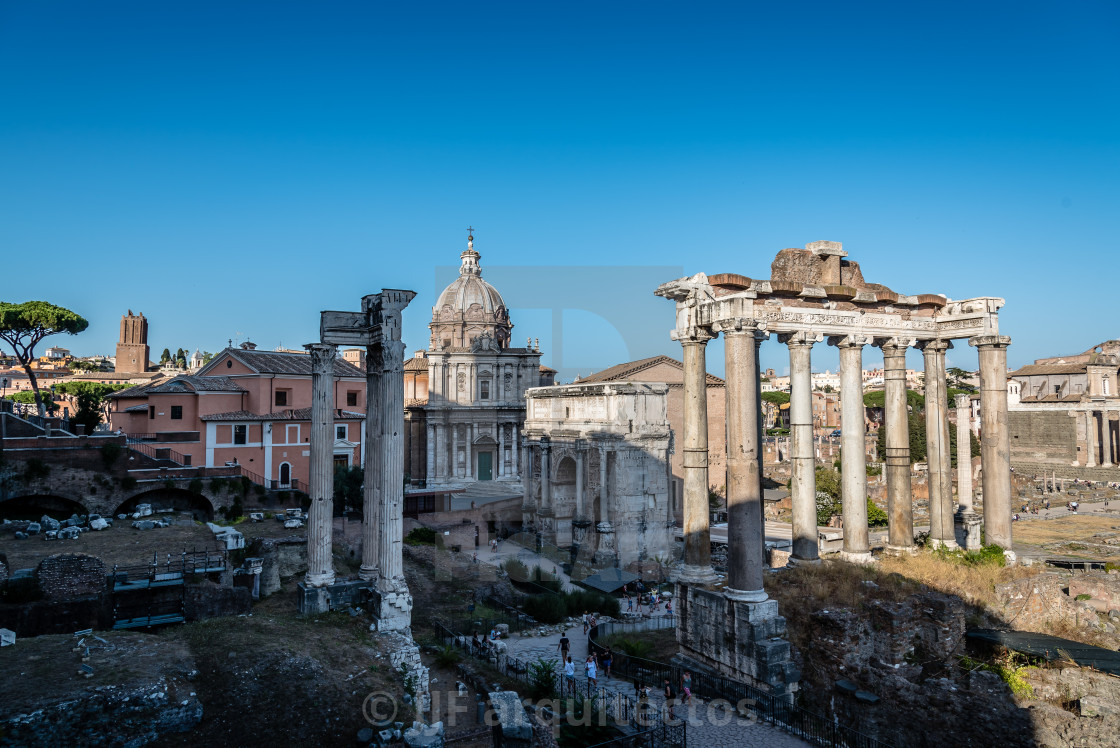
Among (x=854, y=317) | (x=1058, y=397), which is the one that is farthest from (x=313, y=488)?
(x=1058, y=397)

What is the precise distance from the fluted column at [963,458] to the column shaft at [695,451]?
1015 cm

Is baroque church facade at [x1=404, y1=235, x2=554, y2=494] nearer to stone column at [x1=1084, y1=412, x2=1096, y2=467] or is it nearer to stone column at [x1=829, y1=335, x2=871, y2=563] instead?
stone column at [x1=829, y1=335, x2=871, y2=563]

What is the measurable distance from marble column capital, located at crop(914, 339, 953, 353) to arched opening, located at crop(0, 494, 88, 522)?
2872 cm

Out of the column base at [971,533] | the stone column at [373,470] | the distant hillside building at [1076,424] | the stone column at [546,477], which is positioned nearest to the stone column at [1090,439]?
the distant hillside building at [1076,424]

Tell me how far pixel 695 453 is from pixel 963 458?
12787 mm

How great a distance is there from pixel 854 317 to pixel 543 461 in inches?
860

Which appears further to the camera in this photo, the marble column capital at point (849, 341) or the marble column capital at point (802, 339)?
the marble column capital at point (849, 341)

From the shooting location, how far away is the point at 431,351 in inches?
1654

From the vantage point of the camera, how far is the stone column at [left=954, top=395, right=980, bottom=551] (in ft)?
55.6

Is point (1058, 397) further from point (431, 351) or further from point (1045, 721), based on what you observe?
point (1045, 721)

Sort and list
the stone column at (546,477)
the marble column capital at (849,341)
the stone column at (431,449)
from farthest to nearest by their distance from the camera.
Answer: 1. the stone column at (431,449)
2. the stone column at (546,477)
3. the marble column capital at (849,341)

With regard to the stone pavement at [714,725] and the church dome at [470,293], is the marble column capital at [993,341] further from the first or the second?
the church dome at [470,293]

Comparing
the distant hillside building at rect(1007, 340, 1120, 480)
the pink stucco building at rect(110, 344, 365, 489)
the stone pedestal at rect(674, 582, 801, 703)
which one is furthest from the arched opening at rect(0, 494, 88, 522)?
the distant hillside building at rect(1007, 340, 1120, 480)

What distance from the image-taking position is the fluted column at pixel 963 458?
20047mm
